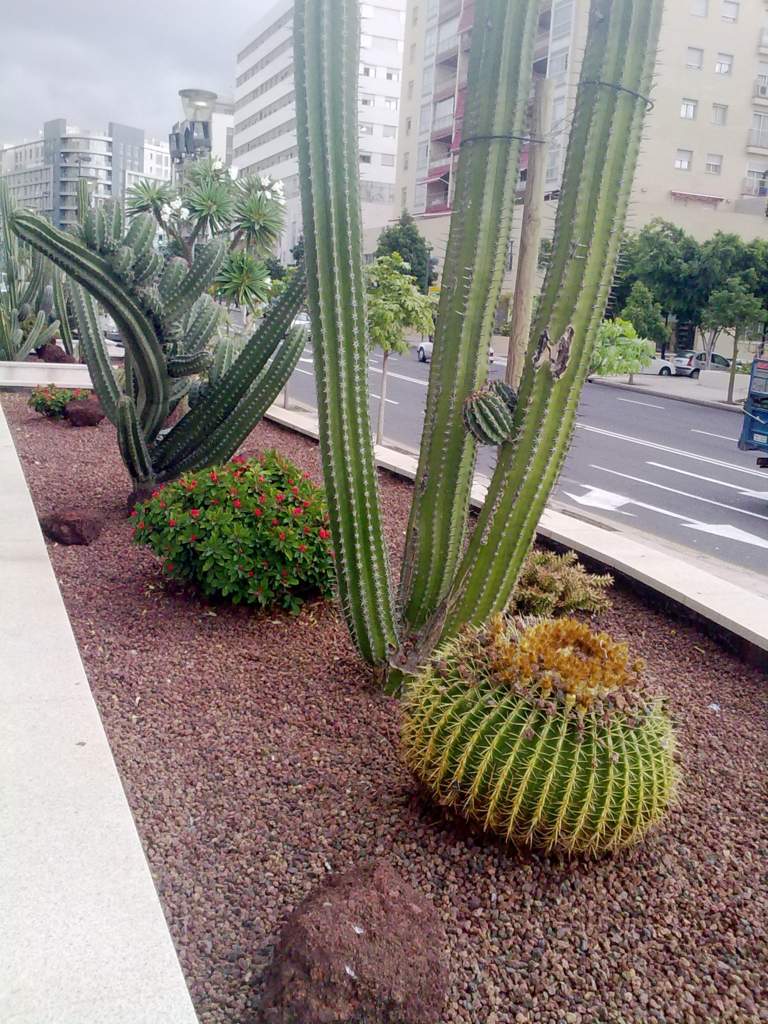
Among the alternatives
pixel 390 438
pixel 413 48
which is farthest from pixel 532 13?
pixel 413 48

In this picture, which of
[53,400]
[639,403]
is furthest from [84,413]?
[639,403]

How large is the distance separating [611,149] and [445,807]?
243 cm

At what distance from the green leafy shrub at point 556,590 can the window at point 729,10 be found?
50.9m

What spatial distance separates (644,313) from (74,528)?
29613mm

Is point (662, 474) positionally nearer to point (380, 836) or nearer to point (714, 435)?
point (714, 435)

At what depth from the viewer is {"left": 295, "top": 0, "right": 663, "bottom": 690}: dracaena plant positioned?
346 centimetres

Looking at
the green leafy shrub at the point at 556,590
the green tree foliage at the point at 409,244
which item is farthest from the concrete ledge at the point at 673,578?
the green tree foliage at the point at 409,244

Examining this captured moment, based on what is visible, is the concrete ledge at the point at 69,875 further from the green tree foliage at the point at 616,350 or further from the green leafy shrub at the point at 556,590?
the green tree foliage at the point at 616,350

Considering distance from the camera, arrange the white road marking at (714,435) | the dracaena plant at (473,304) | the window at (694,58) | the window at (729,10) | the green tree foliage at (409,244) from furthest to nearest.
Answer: the green tree foliage at (409,244)
the window at (694,58)
the window at (729,10)
the white road marking at (714,435)
the dracaena plant at (473,304)

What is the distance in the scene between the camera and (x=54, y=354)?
795 inches

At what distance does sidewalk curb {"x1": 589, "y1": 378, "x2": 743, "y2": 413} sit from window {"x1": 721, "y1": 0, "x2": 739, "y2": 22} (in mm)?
25451

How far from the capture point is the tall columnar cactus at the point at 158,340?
20.1 feet

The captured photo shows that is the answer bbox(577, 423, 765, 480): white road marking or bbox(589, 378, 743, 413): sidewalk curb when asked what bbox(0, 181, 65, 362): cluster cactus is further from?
bbox(589, 378, 743, 413): sidewalk curb

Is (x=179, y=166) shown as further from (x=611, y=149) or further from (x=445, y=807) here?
(x=445, y=807)
